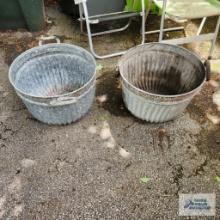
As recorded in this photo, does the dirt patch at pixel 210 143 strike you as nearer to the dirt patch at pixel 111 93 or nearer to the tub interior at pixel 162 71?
the tub interior at pixel 162 71

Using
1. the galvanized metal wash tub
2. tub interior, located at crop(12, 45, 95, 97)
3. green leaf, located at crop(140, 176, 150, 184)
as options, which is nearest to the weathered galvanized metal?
tub interior, located at crop(12, 45, 95, 97)

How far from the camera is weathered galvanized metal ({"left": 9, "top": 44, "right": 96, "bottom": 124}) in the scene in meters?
1.95

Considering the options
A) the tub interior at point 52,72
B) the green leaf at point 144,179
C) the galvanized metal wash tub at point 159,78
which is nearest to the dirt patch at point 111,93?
the galvanized metal wash tub at point 159,78

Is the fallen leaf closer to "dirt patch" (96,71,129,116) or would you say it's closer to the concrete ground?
the concrete ground

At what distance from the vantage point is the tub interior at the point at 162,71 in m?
2.18

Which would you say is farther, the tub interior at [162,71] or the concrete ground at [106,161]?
the tub interior at [162,71]

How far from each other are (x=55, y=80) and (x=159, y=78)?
887mm

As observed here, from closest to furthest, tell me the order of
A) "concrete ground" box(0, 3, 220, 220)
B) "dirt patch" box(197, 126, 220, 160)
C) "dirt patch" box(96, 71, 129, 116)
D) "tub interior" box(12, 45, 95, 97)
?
"concrete ground" box(0, 3, 220, 220) < "dirt patch" box(197, 126, 220, 160) < "tub interior" box(12, 45, 95, 97) < "dirt patch" box(96, 71, 129, 116)

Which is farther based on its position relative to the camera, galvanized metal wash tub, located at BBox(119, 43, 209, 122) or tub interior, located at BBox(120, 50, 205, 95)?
tub interior, located at BBox(120, 50, 205, 95)

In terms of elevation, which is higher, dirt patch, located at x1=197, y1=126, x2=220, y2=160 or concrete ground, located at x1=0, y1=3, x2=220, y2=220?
concrete ground, located at x1=0, y1=3, x2=220, y2=220

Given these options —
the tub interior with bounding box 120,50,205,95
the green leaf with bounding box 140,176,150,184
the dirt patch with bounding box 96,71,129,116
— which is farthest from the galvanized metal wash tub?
the green leaf with bounding box 140,176,150,184

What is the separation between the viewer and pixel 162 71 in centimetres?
237

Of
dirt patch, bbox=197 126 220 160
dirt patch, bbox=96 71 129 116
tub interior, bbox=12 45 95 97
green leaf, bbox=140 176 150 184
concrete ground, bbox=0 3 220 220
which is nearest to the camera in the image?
concrete ground, bbox=0 3 220 220

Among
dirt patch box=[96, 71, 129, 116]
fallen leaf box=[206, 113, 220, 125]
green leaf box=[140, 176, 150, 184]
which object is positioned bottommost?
green leaf box=[140, 176, 150, 184]
